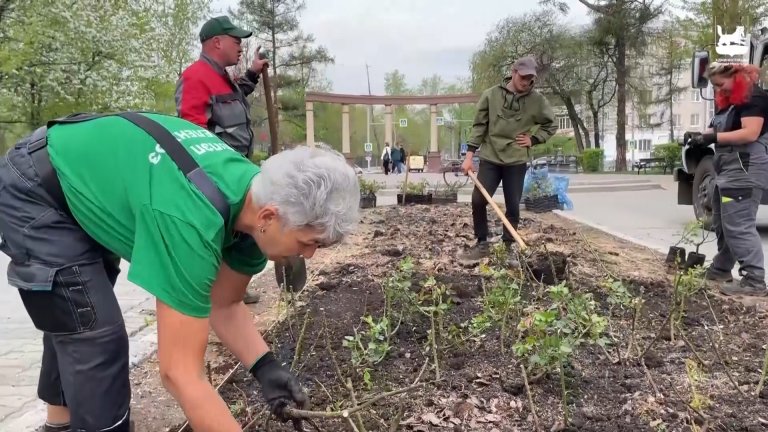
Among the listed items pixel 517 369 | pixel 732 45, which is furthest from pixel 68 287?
pixel 732 45

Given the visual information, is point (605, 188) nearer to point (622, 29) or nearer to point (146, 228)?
point (622, 29)

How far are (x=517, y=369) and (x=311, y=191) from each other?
1.76 metres

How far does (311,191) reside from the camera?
5.17ft

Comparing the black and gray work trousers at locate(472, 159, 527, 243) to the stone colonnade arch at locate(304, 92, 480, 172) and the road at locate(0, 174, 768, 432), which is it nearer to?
the road at locate(0, 174, 768, 432)

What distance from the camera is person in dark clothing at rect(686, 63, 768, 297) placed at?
4.64m

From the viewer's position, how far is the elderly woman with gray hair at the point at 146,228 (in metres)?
1.52

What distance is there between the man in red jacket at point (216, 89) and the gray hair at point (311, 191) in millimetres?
2309

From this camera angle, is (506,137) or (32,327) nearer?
(32,327)

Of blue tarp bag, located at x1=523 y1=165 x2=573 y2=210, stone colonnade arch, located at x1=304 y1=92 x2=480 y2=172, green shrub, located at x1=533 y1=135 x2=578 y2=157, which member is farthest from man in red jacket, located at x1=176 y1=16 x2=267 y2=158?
green shrub, located at x1=533 y1=135 x2=578 y2=157

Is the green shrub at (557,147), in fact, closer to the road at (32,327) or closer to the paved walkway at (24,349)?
the road at (32,327)

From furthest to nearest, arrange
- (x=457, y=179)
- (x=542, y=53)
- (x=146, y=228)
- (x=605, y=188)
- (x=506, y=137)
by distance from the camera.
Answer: (x=542, y=53) → (x=605, y=188) → (x=457, y=179) → (x=506, y=137) → (x=146, y=228)

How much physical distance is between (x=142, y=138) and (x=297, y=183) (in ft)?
1.47

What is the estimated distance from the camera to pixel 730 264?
5.01 m

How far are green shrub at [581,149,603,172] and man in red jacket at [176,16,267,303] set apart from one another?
26.9 m
